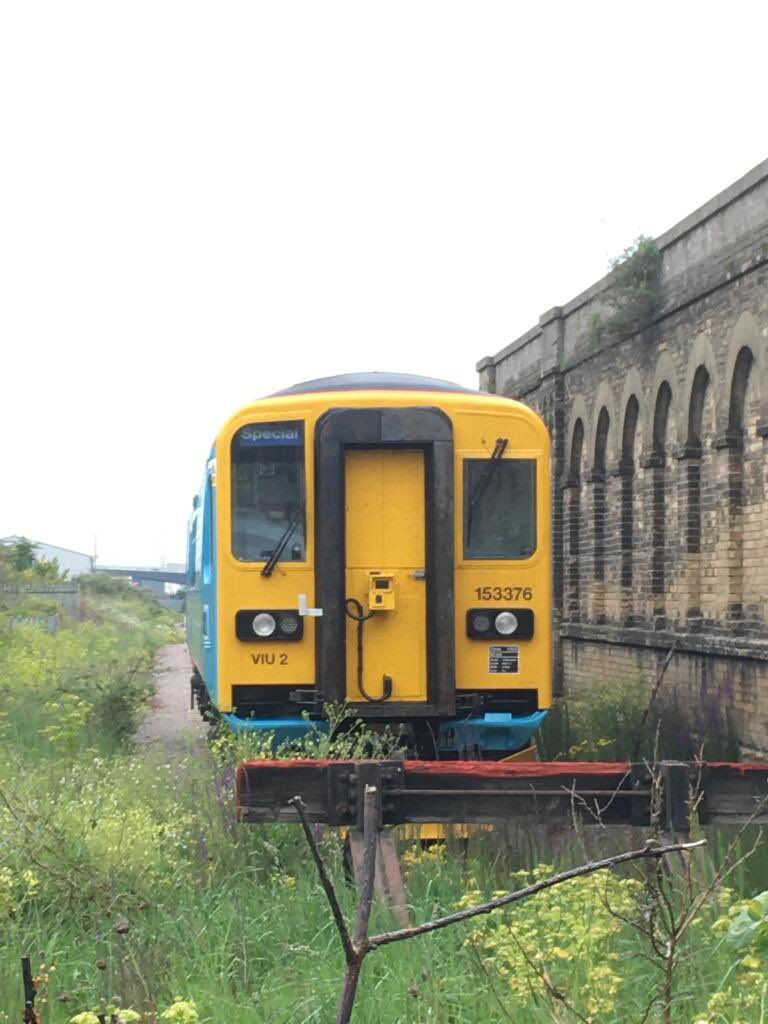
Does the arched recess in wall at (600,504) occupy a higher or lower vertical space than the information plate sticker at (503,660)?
higher

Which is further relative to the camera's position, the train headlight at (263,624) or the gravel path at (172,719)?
the gravel path at (172,719)

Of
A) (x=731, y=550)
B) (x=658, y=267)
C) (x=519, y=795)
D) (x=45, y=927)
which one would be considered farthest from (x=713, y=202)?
(x=45, y=927)

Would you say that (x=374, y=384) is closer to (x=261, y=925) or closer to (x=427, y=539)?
(x=427, y=539)

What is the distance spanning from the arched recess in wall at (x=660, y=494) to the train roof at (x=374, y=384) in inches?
241

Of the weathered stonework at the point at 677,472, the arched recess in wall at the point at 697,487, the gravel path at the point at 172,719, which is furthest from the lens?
the arched recess in wall at the point at 697,487

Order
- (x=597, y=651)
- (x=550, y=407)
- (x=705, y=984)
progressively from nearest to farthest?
(x=705, y=984)
(x=597, y=651)
(x=550, y=407)

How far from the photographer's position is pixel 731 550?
47.5 feet

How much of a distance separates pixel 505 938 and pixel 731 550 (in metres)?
9.58

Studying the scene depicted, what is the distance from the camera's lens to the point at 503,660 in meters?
10.4

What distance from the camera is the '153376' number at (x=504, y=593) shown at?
10484 millimetres

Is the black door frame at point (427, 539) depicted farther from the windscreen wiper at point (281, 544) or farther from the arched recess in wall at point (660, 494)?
the arched recess in wall at point (660, 494)

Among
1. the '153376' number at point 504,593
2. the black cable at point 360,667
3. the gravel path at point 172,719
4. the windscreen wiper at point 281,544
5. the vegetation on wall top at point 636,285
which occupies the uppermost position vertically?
Answer: the vegetation on wall top at point 636,285

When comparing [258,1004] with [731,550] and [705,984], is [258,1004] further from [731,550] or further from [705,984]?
[731,550]

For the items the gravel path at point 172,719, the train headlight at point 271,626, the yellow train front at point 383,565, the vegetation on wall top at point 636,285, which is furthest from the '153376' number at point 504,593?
the vegetation on wall top at point 636,285
